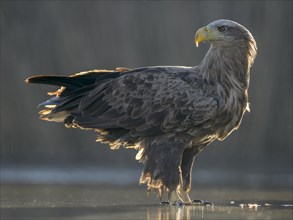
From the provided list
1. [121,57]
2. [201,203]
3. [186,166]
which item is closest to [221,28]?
[186,166]

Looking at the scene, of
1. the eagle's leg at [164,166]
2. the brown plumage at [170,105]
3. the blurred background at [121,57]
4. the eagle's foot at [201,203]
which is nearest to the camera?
the eagle's leg at [164,166]

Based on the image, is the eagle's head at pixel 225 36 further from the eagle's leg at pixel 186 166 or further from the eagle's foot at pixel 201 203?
the eagle's foot at pixel 201 203

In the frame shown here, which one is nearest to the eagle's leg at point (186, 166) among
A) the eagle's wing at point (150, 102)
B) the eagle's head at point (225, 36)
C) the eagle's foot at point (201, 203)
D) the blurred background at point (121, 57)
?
the eagle's foot at point (201, 203)

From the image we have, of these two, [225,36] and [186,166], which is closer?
[225,36]

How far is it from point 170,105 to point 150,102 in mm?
306

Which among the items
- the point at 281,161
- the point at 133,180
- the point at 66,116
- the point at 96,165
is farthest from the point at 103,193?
the point at 281,161

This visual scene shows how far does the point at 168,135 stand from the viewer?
12.6 meters

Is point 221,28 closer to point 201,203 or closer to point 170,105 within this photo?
point 170,105

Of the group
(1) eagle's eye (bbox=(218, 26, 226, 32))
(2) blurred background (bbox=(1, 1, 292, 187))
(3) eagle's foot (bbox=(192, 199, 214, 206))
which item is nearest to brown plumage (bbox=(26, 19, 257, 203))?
(1) eagle's eye (bbox=(218, 26, 226, 32))

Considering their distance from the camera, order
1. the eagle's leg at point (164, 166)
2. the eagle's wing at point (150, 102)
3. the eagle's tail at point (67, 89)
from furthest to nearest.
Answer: the eagle's tail at point (67, 89)
the eagle's wing at point (150, 102)
the eagle's leg at point (164, 166)

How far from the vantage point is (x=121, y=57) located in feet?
88.7

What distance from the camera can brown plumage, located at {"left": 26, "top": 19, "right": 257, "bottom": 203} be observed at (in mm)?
12488

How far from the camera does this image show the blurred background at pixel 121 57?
78.5 feet

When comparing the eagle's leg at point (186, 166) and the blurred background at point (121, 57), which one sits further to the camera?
the blurred background at point (121, 57)
